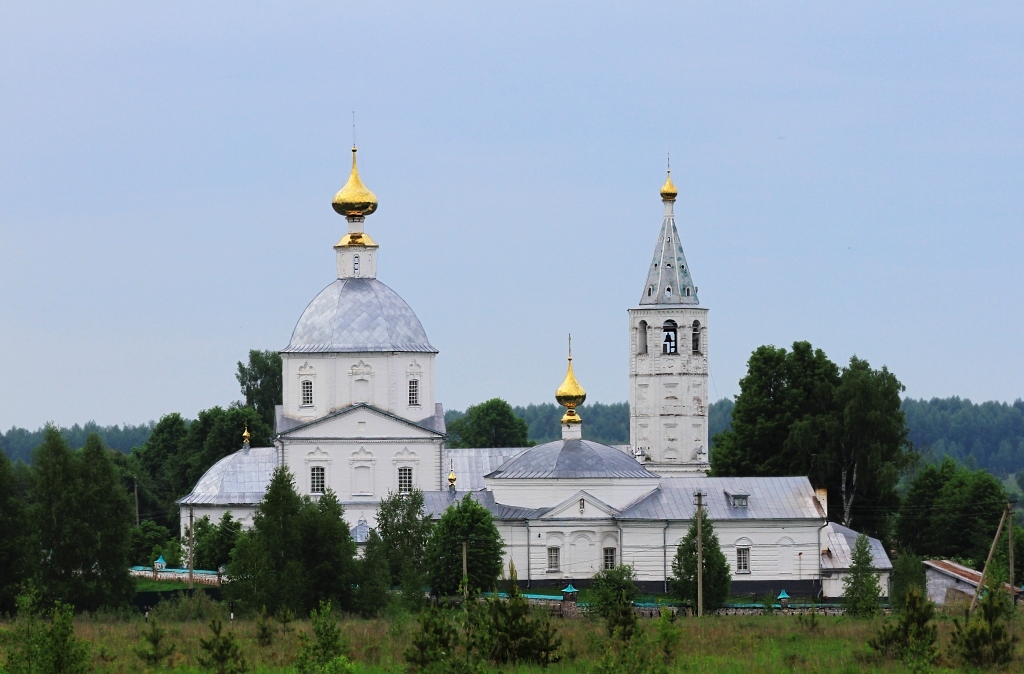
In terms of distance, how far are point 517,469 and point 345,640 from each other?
22598 mm

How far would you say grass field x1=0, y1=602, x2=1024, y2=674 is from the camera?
2450 cm

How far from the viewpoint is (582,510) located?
45844 mm

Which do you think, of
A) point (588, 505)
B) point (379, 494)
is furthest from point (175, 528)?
point (588, 505)

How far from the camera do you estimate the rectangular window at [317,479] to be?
4928 centimetres

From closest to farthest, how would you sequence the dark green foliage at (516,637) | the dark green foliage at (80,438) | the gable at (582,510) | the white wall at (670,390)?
the dark green foliage at (516,637), the gable at (582,510), the white wall at (670,390), the dark green foliage at (80,438)

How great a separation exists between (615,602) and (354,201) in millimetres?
25882

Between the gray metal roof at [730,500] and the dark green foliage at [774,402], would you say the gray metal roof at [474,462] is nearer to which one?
the dark green foliage at [774,402]

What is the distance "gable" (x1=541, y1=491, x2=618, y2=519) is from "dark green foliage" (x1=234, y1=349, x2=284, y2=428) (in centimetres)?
3169

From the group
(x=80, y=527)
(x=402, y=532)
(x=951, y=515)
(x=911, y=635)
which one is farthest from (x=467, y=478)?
(x=911, y=635)

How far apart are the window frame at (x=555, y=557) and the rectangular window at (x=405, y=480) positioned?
16.7 ft

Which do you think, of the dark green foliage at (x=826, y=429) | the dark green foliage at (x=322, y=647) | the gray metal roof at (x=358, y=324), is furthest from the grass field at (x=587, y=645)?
the dark green foliage at (x=826, y=429)

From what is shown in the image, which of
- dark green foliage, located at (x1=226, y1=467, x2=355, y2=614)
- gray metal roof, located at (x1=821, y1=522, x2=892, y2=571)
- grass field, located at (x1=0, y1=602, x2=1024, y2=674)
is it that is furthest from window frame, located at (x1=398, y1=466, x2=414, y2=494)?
grass field, located at (x1=0, y1=602, x2=1024, y2=674)

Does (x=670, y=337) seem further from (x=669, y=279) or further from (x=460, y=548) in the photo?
(x=460, y=548)

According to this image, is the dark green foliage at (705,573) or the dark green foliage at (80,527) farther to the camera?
the dark green foliage at (705,573)
